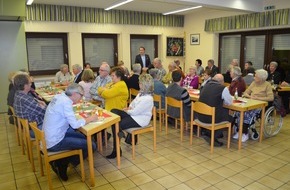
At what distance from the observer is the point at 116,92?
136 inches

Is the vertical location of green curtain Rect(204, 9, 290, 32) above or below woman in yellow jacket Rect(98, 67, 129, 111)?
above

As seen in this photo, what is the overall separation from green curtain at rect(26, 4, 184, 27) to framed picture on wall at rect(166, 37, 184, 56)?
Answer: 1.63ft

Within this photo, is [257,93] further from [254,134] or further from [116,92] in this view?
[116,92]

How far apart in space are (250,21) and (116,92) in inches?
197

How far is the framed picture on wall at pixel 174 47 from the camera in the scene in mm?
8474

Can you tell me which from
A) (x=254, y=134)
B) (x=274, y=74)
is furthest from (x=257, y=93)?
(x=274, y=74)

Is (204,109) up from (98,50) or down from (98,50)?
down

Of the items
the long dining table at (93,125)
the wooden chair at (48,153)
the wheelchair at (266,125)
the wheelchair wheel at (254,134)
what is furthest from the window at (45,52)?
the wheelchair wheel at (254,134)

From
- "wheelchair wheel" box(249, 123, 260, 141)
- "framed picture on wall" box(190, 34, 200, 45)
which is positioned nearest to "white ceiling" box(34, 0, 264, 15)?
"framed picture on wall" box(190, 34, 200, 45)

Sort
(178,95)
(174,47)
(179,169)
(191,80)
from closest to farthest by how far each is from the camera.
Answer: (179,169), (178,95), (191,80), (174,47)

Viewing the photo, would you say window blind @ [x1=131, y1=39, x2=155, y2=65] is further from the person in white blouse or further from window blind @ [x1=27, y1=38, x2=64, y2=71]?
the person in white blouse

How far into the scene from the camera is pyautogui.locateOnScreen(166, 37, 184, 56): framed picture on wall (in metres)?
8.47

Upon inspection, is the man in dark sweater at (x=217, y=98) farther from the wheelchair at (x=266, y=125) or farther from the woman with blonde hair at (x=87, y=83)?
the woman with blonde hair at (x=87, y=83)

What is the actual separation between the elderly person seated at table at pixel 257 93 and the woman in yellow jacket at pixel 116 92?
1.84 meters
